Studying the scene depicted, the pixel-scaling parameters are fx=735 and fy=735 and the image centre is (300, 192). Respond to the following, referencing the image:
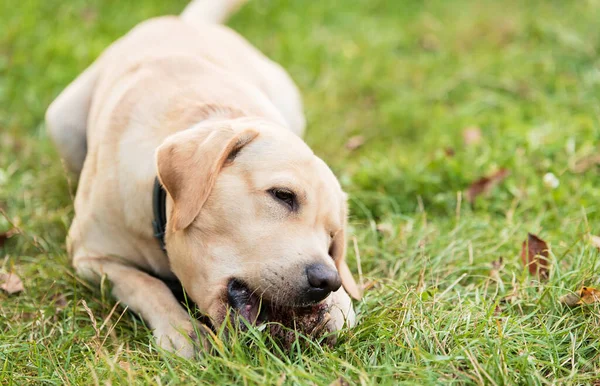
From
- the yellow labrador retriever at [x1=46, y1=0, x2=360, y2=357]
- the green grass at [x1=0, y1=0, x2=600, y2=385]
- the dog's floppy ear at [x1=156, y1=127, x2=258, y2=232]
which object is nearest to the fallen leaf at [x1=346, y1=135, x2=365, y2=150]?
the green grass at [x1=0, y1=0, x2=600, y2=385]

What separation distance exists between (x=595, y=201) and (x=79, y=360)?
2.78 metres

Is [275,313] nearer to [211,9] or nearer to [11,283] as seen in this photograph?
[11,283]

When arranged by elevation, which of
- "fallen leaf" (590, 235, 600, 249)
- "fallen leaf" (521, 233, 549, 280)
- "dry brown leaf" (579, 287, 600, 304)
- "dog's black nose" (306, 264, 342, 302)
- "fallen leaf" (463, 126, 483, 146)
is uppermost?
"dog's black nose" (306, 264, 342, 302)

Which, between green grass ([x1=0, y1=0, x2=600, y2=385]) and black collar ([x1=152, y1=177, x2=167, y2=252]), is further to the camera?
black collar ([x1=152, y1=177, x2=167, y2=252])

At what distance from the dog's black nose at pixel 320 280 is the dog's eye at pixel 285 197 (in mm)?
269

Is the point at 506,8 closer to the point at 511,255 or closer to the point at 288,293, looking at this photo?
the point at 511,255

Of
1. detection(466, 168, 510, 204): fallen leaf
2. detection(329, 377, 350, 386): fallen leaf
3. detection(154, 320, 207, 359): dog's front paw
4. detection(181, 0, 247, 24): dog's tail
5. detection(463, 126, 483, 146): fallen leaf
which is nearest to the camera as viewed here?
detection(329, 377, 350, 386): fallen leaf

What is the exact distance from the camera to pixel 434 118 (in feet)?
18.5

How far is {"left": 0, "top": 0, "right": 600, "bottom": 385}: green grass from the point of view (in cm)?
259

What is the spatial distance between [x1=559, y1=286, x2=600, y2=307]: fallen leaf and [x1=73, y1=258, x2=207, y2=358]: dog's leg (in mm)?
1446

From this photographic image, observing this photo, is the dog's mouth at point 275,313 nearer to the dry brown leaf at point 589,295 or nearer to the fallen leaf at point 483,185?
the dry brown leaf at point 589,295

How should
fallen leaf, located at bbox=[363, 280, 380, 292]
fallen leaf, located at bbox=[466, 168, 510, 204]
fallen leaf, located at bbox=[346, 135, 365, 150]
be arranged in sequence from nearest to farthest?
fallen leaf, located at bbox=[363, 280, 380, 292]
fallen leaf, located at bbox=[466, 168, 510, 204]
fallen leaf, located at bbox=[346, 135, 365, 150]

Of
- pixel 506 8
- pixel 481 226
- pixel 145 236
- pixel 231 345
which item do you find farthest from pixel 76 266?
pixel 506 8

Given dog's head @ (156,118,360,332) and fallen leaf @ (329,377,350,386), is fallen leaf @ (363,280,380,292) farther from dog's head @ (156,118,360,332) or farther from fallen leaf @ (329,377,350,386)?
fallen leaf @ (329,377,350,386)
